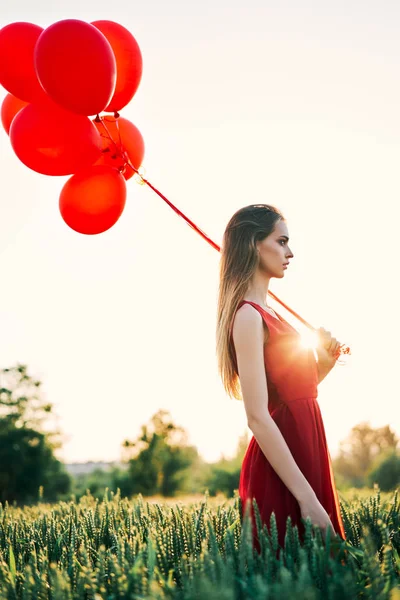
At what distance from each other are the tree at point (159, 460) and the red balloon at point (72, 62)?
80.5 feet

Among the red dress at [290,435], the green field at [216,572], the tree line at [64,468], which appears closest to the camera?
the green field at [216,572]

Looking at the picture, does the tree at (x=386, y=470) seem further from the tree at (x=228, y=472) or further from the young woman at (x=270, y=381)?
the young woman at (x=270, y=381)

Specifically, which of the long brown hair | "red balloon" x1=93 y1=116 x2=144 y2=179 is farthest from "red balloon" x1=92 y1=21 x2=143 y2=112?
the long brown hair

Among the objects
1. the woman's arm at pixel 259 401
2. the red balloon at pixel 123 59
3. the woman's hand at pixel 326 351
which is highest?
the red balloon at pixel 123 59

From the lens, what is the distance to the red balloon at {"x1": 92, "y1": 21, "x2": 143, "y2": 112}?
3.45m

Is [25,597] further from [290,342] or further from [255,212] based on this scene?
[255,212]

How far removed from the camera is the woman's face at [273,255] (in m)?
2.43

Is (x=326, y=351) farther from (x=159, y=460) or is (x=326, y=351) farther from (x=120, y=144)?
(x=159, y=460)

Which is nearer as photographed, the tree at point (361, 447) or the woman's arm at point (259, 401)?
the woman's arm at point (259, 401)

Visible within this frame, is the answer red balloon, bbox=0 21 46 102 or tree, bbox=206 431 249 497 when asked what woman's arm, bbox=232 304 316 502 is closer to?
red balloon, bbox=0 21 46 102

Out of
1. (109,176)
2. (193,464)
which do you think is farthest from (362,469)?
(109,176)

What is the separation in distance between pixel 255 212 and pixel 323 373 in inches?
31.4

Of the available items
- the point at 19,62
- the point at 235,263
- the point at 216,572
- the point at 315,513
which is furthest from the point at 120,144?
the point at 216,572

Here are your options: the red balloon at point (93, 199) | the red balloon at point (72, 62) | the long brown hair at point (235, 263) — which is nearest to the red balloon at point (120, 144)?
the red balloon at point (93, 199)
